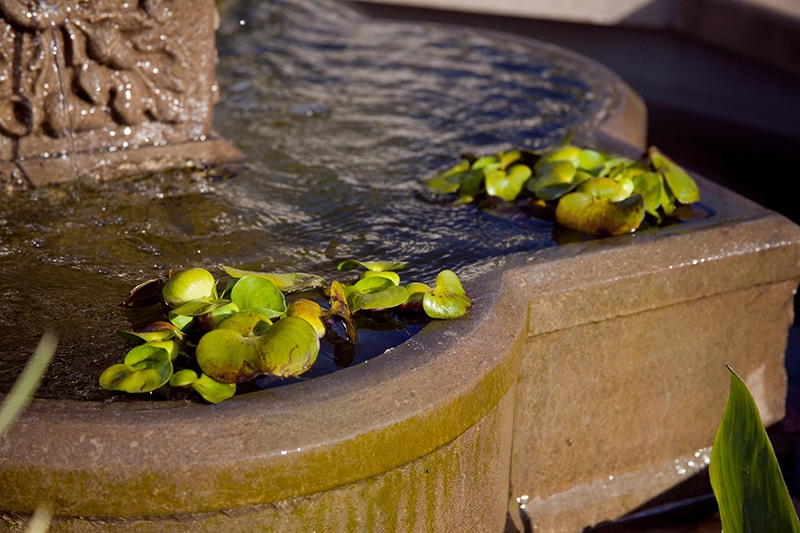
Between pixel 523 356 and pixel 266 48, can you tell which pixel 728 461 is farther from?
pixel 266 48

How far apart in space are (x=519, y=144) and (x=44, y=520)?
88.2 inches

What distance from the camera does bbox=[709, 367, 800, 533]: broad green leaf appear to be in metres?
1.59

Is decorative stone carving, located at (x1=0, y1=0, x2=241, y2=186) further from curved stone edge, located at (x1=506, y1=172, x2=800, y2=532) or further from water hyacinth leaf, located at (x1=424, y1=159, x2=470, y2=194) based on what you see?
curved stone edge, located at (x1=506, y1=172, x2=800, y2=532)

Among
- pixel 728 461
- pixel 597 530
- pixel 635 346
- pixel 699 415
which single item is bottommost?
pixel 597 530

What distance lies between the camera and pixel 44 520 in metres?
1.54

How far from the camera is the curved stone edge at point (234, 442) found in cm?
151

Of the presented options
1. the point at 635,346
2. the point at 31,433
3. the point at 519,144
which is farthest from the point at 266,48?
the point at 31,433

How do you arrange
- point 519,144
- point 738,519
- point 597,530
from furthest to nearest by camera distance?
point 519,144 → point 597,530 → point 738,519

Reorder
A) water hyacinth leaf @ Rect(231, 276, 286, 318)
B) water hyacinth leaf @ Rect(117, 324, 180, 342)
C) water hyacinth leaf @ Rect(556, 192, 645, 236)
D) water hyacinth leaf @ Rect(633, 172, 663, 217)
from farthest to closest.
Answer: water hyacinth leaf @ Rect(633, 172, 663, 217) → water hyacinth leaf @ Rect(556, 192, 645, 236) → water hyacinth leaf @ Rect(231, 276, 286, 318) → water hyacinth leaf @ Rect(117, 324, 180, 342)

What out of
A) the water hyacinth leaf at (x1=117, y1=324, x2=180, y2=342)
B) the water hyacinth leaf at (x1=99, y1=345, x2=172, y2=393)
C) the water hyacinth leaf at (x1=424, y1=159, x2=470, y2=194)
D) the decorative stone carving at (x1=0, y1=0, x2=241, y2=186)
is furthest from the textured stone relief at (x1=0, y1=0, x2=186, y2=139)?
the water hyacinth leaf at (x1=99, y1=345, x2=172, y2=393)

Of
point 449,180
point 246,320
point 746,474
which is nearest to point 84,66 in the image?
point 449,180

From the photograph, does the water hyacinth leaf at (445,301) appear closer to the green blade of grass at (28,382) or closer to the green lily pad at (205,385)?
the green lily pad at (205,385)

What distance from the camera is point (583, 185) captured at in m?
2.56

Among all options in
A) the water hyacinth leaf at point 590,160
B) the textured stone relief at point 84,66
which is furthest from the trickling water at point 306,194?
the water hyacinth leaf at point 590,160
